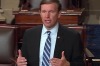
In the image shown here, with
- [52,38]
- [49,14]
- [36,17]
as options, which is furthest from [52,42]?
[36,17]

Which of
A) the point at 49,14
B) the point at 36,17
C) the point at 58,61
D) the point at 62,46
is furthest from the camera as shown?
the point at 36,17

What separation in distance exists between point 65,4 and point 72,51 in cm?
285

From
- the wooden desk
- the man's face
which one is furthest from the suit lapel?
the wooden desk

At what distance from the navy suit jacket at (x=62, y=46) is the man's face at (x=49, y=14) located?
0.54ft

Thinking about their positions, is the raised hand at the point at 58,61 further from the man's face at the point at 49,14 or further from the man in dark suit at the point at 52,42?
the man's face at the point at 49,14

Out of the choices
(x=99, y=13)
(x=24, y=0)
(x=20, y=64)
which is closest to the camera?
(x=20, y=64)

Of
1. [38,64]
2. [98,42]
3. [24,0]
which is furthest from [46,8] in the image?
[24,0]

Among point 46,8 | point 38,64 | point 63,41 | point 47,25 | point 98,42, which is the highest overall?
point 46,8

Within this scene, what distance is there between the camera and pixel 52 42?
2.29 metres

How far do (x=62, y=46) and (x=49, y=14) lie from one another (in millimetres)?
299

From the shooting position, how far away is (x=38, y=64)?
224 centimetres

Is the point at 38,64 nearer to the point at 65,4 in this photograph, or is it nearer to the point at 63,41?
the point at 63,41

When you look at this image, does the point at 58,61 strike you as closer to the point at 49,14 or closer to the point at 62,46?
the point at 62,46

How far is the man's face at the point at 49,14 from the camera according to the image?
7.08 ft
